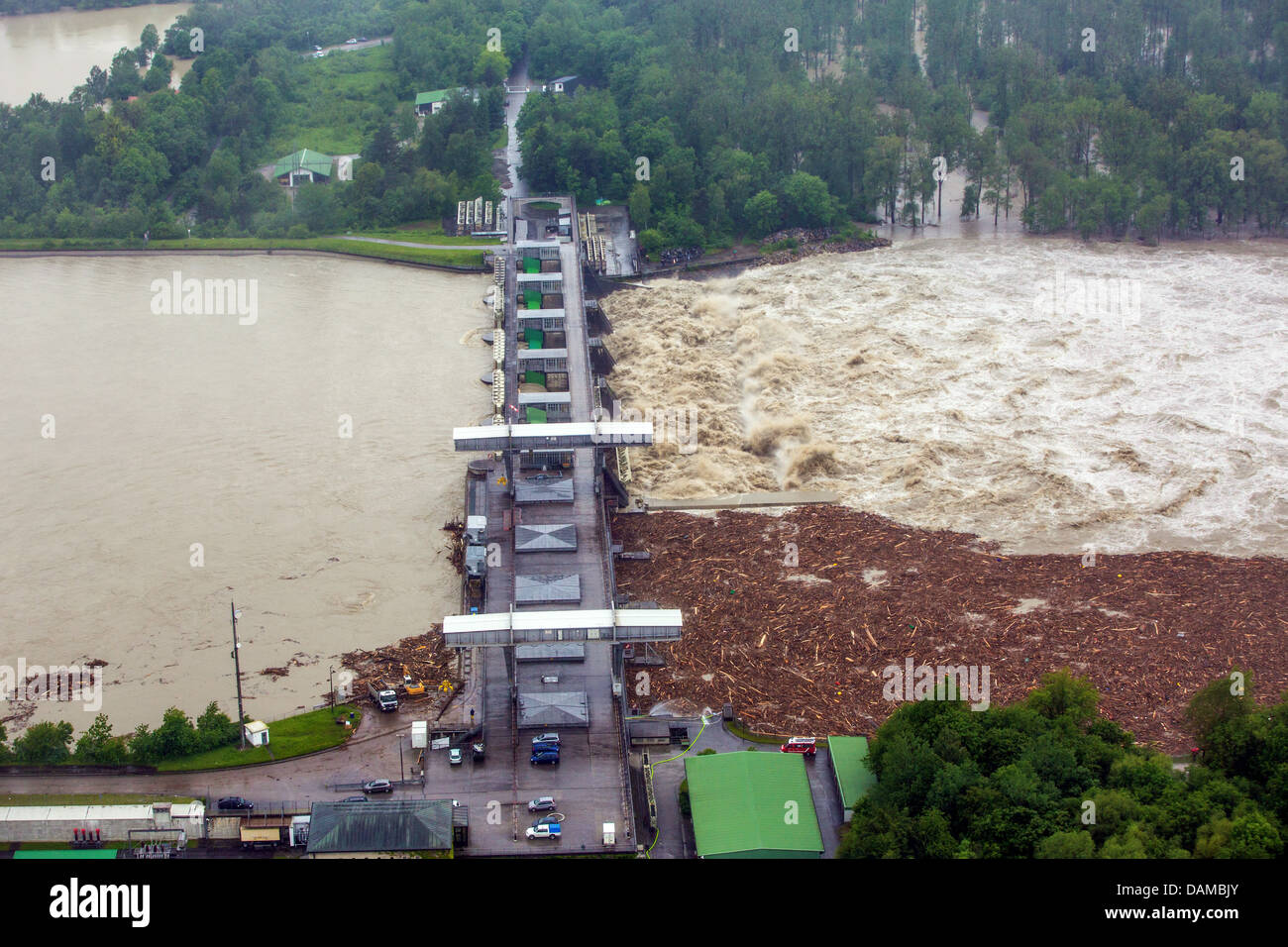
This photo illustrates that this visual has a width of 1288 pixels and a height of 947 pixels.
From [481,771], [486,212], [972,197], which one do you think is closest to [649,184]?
[486,212]

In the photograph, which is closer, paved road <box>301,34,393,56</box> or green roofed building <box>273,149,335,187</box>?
green roofed building <box>273,149,335,187</box>

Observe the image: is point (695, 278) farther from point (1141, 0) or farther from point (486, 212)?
point (1141, 0)

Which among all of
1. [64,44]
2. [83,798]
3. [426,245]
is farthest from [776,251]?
[64,44]

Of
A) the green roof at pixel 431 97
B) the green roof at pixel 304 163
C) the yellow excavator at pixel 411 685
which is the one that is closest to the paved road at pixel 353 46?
the green roof at pixel 431 97

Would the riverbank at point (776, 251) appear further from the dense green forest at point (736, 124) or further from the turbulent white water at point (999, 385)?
the turbulent white water at point (999, 385)

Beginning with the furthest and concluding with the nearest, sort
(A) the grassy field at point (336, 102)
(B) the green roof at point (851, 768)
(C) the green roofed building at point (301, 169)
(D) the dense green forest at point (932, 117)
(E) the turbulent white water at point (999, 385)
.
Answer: (A) the grassy field at point (336, 102) < (C) the green roofed building at point (301, 169) < (D) the dense green forest at point (932, 117) < (E) the turbulent white water at point (999, 385) < (B) the green roof at point (851, 768)

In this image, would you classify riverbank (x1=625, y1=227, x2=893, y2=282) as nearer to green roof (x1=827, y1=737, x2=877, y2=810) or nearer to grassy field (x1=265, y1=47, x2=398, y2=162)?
grassy field (x1=265, y1=47, x2=398, y2=162)

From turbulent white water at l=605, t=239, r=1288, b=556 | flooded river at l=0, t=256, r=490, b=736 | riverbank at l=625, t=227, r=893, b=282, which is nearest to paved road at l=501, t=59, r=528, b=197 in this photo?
riverbank at l=625, t=227, r=893, b=282
